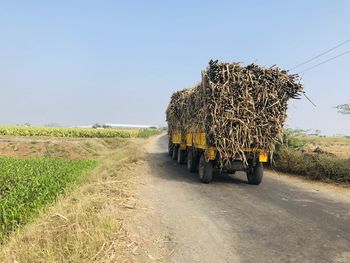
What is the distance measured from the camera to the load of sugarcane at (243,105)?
11352mm

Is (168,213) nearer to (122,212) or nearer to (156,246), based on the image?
(122,212)

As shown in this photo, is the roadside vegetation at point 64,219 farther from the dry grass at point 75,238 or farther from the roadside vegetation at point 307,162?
the roadside vegetation at point 307,162

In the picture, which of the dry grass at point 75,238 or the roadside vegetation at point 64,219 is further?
the roadside vegetation at point 64,219

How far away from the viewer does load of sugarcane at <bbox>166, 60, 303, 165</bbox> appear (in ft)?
37.2

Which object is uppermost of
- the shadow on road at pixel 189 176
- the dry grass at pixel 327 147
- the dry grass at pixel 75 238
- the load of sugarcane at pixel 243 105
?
the load of sugarcane at pixel 243 105

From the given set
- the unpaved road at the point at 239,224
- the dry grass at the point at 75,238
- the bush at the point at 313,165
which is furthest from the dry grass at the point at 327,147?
the dry grass at the point at 75,238

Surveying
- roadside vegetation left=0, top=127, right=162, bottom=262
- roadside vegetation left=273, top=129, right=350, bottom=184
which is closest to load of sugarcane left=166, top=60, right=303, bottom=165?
roadside vegetation left=273, top=129, right=350, bottom=184

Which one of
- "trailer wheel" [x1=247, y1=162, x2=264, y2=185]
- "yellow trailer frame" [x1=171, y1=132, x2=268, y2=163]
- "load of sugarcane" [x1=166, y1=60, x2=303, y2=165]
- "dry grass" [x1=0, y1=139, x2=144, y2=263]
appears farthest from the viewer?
"trailer wheel" [x1=247, y1=162, x2=264, y2=185]

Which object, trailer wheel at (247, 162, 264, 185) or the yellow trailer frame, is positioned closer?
the yellow trailer frame

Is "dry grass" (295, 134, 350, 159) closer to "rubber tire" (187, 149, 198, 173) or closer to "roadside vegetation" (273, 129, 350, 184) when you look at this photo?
"roadside vegetation" (273, 129, 350, 184)

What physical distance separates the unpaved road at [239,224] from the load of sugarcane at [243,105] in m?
1.61

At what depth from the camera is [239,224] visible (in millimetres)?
7203

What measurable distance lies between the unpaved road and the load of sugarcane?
5.29ft

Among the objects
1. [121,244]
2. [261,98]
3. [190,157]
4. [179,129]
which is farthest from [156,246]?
[179,129]
